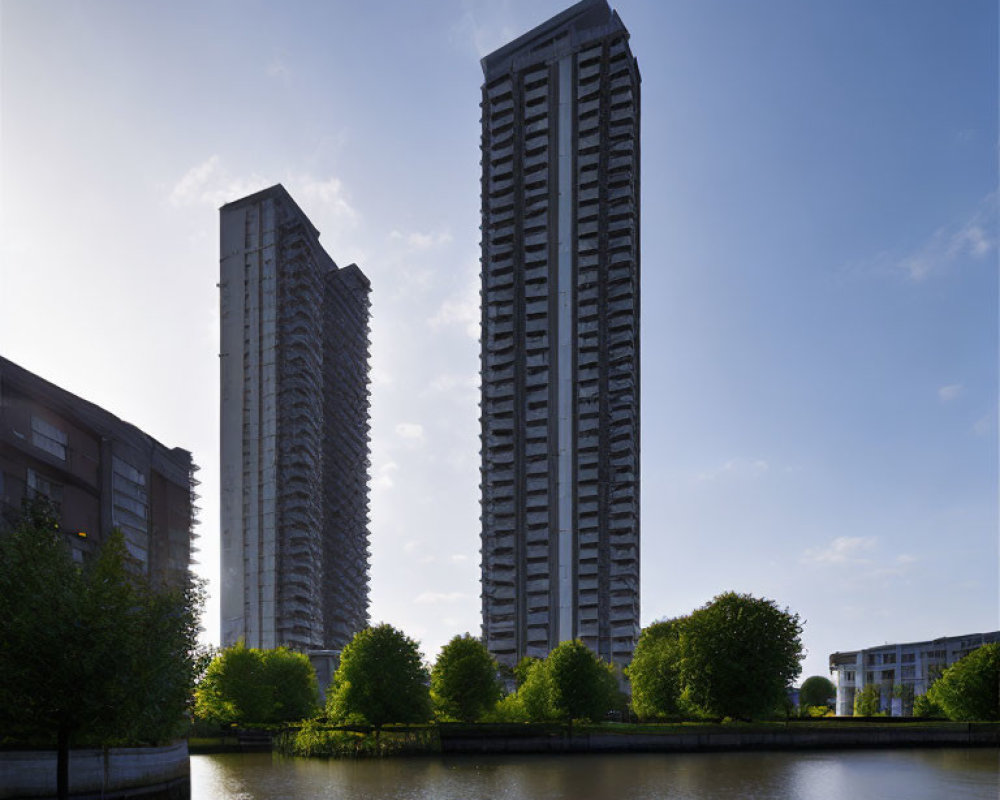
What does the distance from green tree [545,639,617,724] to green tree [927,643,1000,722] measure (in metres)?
36.7

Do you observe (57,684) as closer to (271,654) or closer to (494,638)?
(271,654)

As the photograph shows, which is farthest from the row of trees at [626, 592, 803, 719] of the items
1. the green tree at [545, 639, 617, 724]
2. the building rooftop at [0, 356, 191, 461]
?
the building rooftop at [0, 356, 191, 461]

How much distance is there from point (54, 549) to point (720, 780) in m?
41.6

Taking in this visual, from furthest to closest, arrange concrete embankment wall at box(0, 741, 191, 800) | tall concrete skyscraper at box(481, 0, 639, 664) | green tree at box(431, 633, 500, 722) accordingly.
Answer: tall concrete skyscraper at box(481, 0, 639, 664) < green tree at box(431, 633, 500, 722) < concrete embankment wall at box(0, 741, 191, 800)

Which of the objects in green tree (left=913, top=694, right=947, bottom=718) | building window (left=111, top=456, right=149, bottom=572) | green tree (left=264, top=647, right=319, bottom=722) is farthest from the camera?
green tree (left=913, top=694, right=947, bottom=718)

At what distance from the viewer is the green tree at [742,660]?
9381 centimetres

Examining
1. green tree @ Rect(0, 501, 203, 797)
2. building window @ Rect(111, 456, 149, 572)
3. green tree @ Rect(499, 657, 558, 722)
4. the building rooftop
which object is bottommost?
green tree @ Rect(499, 657, 558, 722)

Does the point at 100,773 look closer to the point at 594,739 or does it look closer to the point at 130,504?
the point at 130,504

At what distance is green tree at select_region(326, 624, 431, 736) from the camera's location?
8725cm

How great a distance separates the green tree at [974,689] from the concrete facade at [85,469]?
257 ft

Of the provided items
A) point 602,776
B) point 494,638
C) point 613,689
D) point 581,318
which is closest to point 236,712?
point 613,689

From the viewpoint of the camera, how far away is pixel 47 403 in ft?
194

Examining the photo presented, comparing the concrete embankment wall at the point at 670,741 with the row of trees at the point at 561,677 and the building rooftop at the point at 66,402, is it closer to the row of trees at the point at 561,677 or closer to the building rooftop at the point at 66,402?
the row of trees at the point at 561,677

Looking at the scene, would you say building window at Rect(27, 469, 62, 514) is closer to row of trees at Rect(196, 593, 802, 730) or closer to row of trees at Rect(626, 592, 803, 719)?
row of trees at Rect(196, 593, 802, 730)
